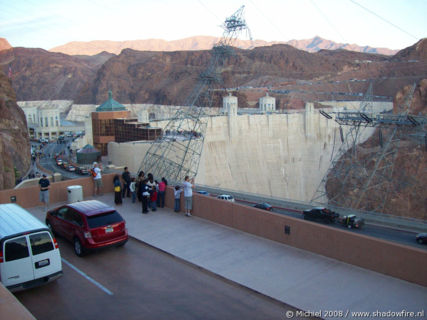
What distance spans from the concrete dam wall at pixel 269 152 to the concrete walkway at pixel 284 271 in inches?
1046

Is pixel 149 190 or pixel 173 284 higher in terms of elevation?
pixel 149 190

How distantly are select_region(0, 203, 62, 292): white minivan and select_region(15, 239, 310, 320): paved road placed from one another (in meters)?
0.37

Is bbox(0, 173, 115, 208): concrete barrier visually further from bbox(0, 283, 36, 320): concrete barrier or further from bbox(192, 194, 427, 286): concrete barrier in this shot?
bbox(0, 283, 36, 320): concrete barrier

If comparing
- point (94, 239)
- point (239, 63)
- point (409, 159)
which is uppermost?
point (239, 63)

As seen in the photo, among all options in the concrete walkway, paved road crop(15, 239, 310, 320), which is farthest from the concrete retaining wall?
paved road crop(15, 239, 310, 320)

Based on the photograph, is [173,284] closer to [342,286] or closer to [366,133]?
[342,286]

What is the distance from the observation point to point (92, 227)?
27.1ft

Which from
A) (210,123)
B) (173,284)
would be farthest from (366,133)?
(173,284)

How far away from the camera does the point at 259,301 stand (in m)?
6.49

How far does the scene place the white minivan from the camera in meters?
6.41

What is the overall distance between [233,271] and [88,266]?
9.90 feet

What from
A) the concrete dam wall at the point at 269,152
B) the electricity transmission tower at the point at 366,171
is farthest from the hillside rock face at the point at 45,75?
the electricity transmission tower at the point at 366,171

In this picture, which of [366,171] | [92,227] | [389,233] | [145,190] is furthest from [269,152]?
[92,227]

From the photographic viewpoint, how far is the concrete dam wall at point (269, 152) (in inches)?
1612
